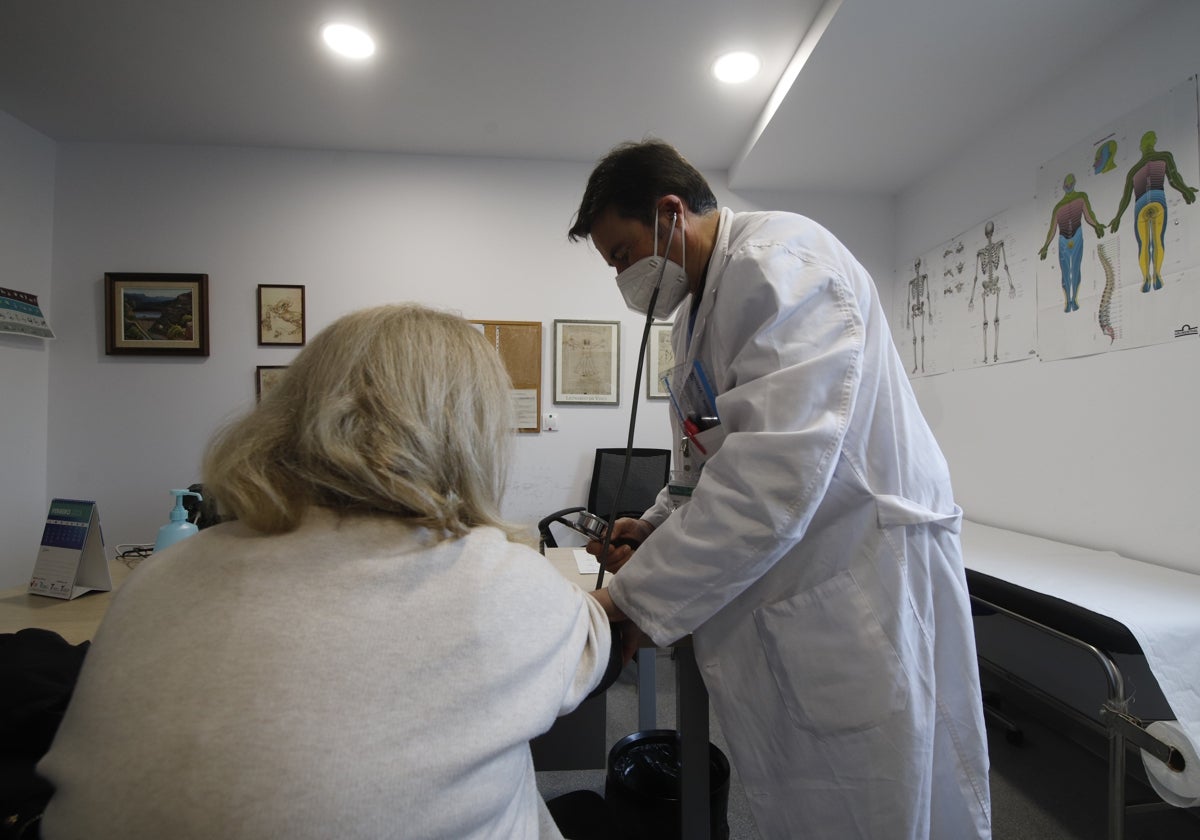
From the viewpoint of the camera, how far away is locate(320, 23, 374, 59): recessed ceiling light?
2.01 meters

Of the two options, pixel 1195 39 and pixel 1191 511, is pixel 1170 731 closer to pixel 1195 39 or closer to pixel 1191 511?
pixel 1191 511

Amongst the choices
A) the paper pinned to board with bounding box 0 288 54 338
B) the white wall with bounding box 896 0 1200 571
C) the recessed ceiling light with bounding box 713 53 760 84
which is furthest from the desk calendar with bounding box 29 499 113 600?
the white wall with bounding box 896 0 1200 571

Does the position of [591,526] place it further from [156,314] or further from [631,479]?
[156,314]

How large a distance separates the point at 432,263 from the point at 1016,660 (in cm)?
328

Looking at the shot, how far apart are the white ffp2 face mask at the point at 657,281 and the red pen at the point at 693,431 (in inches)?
8.8

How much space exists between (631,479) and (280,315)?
2.07 metres

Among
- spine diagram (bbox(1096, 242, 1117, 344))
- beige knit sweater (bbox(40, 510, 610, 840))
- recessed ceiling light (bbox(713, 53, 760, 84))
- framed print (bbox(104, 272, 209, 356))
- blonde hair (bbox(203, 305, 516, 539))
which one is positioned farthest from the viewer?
framed print (bbox(104, 272, 209, 356))

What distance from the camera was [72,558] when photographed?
1288 mm

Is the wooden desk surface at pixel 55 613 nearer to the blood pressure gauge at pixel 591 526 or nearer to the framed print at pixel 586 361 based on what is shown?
the blood pressure gauge at pixel 591 526

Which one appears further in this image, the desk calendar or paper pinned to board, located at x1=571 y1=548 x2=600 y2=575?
paper pinned to board, located at x1=571 y1=548 x2=600 y2=575

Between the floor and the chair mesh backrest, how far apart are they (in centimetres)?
92

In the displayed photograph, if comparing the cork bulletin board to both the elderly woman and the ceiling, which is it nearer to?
the ceiling

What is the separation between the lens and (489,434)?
646mm

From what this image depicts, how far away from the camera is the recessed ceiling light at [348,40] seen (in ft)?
6.59
